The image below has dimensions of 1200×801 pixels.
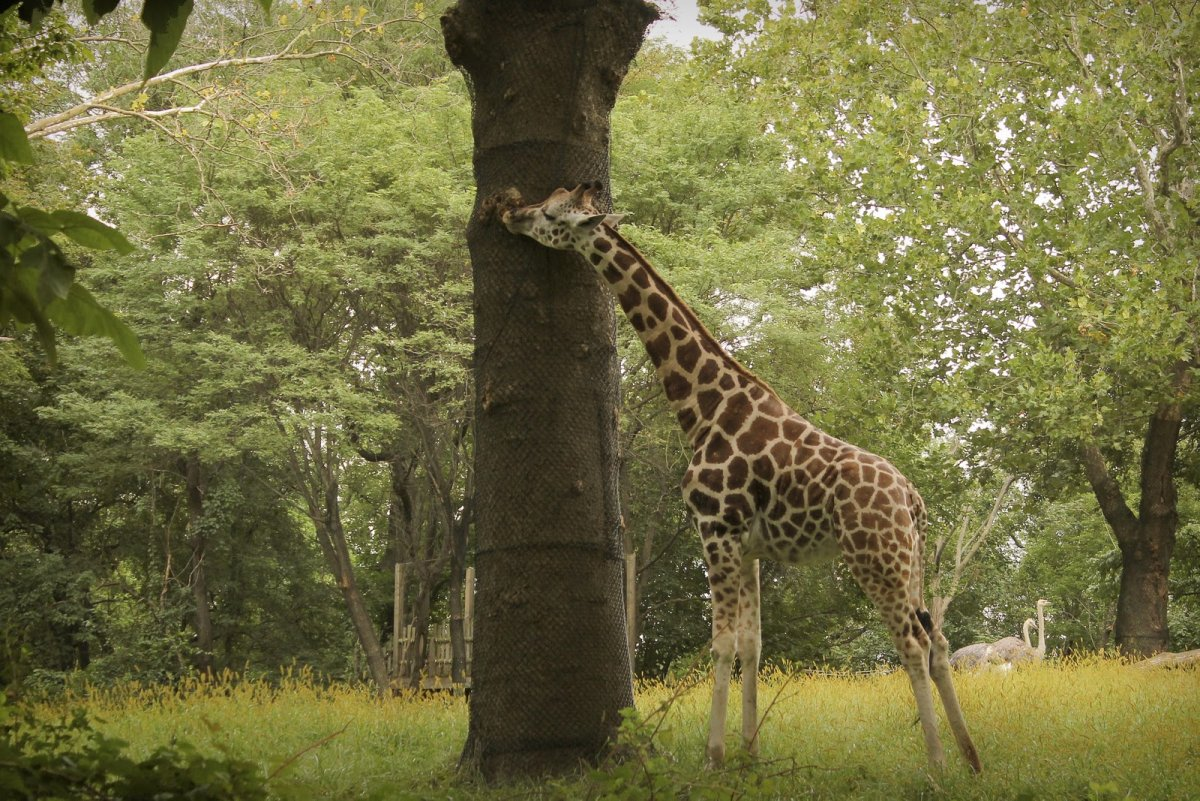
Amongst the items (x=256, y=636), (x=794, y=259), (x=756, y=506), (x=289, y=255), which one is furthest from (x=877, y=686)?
(x=256, y=636)

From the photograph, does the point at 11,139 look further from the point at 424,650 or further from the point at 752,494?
the point at 424,650

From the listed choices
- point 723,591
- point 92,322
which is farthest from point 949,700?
point 92,322

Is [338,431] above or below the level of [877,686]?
above

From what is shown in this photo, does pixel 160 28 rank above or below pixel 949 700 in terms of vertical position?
above

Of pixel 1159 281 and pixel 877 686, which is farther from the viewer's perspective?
pixel 1159 281

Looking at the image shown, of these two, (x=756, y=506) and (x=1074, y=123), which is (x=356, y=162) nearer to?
(x=1074, y=123)

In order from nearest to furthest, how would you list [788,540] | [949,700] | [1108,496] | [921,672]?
[921,672]
[949,700]
[788,540]
[1108,496]

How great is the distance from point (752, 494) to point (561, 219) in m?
1.95

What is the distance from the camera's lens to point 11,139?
2.00 meters

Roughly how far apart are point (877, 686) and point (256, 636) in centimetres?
1962

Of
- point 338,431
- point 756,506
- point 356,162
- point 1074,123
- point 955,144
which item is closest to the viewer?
point 756,506

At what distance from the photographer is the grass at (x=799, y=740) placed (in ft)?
17.0

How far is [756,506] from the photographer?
664 cm

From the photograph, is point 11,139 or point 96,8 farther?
point 11,139
